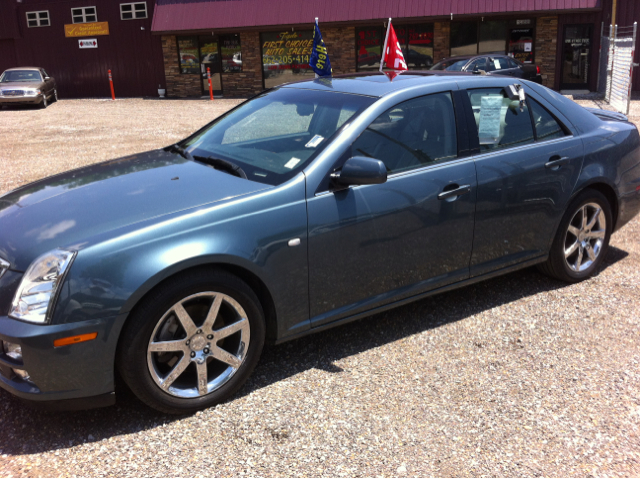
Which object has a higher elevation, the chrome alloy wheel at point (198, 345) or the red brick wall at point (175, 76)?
the red brick wall at point (175, 76)

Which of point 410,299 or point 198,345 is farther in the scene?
point 410,299

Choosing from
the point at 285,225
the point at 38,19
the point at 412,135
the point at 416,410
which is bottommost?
the point at 416,410

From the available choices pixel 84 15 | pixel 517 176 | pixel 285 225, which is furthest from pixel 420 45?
pixel 285 225

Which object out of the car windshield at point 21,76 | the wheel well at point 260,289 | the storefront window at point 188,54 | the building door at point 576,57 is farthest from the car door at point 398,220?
the storefront window at point 188,54

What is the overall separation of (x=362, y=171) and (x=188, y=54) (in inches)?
984

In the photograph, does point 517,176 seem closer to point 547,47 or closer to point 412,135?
point 412,135

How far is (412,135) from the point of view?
3.86 metres

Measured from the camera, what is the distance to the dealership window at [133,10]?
2656 centimetres

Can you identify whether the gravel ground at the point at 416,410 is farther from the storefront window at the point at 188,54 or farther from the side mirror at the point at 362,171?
the storefront window at the point at 188,54

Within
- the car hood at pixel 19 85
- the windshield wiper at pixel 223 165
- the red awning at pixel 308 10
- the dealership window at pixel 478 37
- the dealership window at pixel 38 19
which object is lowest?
the windshield wiper at pixel 223 165

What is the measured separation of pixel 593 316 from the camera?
4301mm

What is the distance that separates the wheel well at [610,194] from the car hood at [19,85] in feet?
72.4

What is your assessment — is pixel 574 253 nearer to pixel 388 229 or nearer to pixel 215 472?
pixel 388 229

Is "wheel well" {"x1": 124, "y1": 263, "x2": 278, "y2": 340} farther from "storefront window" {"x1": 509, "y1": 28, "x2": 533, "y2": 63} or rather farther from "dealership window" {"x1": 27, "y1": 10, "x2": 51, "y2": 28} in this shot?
"dealership window" {"x1": 27, "y1": 10, "x2": 51, "y2": 28}
